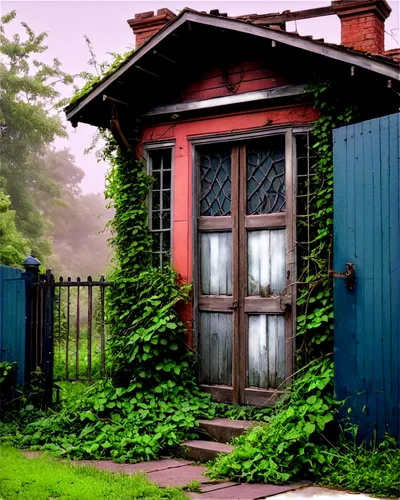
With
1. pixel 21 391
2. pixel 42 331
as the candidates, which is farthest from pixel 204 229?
pixel 21 391

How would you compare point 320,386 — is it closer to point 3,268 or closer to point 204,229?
point 204,229

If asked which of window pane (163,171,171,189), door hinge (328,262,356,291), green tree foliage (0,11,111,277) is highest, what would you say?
green tree foliage (0,11,111,277)

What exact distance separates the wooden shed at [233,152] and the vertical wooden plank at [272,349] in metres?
0.01

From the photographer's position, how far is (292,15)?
816cm

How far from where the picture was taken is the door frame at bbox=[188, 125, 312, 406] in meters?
7.04

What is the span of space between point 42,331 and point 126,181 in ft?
7.19

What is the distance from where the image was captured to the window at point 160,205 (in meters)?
8.16

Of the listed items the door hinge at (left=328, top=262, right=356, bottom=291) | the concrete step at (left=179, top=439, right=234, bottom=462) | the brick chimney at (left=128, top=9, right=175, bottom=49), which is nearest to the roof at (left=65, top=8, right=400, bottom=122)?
the brick chimney at (left=128, top=9, right=175, bottom=49)

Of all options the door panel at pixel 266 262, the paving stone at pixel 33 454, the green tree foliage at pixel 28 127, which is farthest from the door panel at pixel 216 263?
the green tree foliage at pixel 28 127

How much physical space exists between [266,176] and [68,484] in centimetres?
396

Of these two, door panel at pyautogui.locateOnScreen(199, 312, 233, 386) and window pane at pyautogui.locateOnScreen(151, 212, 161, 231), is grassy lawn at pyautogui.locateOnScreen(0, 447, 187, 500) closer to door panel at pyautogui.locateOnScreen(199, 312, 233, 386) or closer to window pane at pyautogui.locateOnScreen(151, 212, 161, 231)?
door panel at pyautogui.locateOnScreen(199, 312, 233, 386)

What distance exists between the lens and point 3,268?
855 centimetres

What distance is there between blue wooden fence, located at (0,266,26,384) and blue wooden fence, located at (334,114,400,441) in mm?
4224

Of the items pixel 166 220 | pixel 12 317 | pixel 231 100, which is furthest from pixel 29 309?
pixel 231 100
